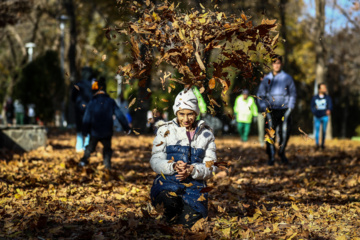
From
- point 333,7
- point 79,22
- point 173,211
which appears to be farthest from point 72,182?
point 79,22

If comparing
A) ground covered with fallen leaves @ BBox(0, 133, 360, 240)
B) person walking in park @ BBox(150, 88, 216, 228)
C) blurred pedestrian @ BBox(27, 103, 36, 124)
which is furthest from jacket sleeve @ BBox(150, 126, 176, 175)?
blurred pedestrian @ BBox(27, 103, 36, 124)

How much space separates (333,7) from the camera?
78.4 feet

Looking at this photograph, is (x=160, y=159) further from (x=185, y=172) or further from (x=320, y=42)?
(x=320, y=42)

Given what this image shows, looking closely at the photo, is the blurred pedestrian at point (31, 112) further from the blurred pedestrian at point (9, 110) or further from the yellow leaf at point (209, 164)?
the yellow leaf at point (209, 164)

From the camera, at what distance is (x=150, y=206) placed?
225 inches

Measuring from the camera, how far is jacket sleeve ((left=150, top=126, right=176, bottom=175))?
4660 millimetres

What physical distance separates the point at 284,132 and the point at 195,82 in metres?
5.68

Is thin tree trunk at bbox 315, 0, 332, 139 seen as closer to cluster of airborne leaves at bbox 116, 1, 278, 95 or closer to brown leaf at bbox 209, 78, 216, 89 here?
cluster of airborne leaves at bbox 116, 1, 278, 95

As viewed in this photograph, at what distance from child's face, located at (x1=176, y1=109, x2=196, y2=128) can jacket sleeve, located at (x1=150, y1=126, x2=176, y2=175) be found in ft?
0.66

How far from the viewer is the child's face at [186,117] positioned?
4814mm

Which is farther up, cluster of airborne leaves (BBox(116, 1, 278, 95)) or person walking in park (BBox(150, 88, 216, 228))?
cluster of airborne leaves (BBox(116, 1, 278, 95))

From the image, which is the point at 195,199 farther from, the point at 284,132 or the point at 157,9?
the point at 284,132

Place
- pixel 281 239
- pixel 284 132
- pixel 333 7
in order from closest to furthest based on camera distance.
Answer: pixel 281 239, pixel 284 132, pixel 333 7

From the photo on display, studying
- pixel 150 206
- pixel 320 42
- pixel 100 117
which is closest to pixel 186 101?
pixel 150 206
